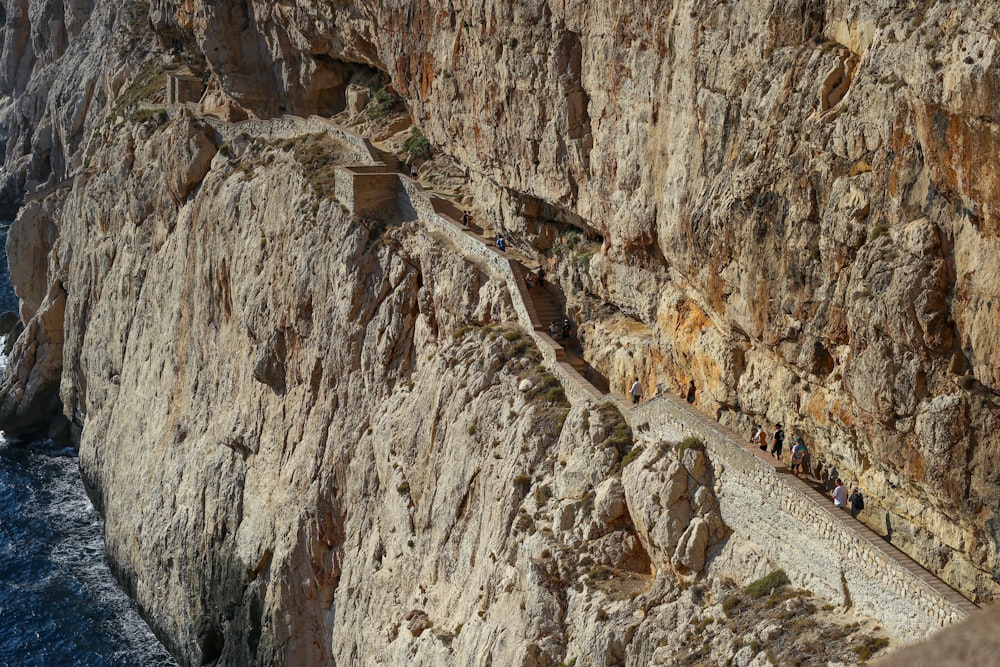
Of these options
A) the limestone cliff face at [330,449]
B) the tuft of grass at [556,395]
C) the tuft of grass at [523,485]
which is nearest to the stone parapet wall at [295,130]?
the limestone cliff face at [330,449]

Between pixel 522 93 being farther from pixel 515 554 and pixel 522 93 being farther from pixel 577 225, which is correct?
pixel 515 554

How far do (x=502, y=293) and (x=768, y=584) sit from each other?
1605 cm

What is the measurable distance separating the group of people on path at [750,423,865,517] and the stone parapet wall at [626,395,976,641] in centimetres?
36

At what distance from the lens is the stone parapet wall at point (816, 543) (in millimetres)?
21812

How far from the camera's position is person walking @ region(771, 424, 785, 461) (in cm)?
2705

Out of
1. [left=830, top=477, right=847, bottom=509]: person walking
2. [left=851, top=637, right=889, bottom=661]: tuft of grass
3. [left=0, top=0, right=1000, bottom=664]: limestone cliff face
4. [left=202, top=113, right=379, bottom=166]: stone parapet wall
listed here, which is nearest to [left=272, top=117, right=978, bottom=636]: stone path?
[left=830, top=477, right=847, bottom=509]: person walking

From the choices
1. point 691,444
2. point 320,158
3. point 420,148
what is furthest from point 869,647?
point 320,158

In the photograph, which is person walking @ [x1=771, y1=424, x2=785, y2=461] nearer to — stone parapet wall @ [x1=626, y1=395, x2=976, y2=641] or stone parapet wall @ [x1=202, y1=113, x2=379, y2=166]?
stone parapet wall @ [x1=626, y1=395, x2=976, y2=641]

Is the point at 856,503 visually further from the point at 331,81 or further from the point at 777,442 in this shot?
the point at 331,81

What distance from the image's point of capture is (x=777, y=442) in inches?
1065

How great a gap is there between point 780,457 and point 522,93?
16.6m

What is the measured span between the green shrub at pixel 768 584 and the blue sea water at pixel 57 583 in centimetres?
3491

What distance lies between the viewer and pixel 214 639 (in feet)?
167

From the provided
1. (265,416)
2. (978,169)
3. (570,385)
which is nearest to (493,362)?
(570,385)
